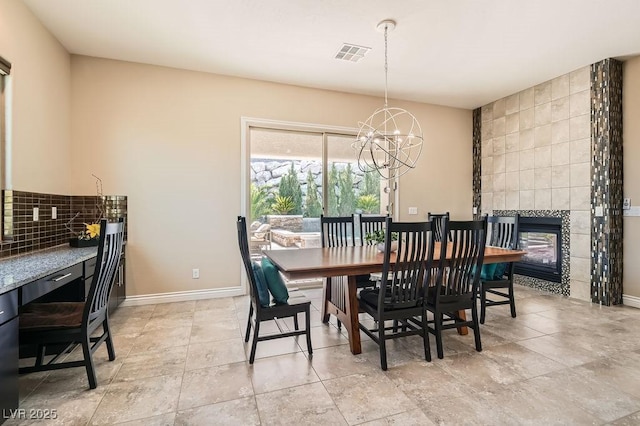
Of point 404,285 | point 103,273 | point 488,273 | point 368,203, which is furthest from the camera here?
point 368,203

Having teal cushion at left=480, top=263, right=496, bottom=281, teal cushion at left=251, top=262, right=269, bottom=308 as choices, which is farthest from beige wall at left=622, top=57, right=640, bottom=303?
teal cushion at left=251, top=262, right=269, bottom=308

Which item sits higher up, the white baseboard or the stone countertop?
the stone countertop

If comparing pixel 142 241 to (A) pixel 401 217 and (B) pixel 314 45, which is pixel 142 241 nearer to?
(B) pixel 314 45

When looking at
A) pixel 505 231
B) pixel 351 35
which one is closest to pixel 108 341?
pixel 351 35

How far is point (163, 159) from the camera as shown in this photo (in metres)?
3.77

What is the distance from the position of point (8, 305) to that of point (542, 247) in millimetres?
5598

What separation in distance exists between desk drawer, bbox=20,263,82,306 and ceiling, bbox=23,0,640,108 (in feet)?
7.40

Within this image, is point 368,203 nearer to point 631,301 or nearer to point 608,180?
point 608,180

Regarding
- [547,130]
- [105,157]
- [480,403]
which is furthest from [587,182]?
[105,157]

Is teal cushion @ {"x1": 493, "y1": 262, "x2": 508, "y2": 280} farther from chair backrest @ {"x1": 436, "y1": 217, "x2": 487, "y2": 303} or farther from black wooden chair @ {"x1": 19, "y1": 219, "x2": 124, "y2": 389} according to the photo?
black wooden chair @ {"x1": 19, "y1": 219, "x2": 124, "y2": 389}

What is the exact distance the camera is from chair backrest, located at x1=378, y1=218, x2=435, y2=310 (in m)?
2.21

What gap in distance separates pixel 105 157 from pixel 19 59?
1189 mm

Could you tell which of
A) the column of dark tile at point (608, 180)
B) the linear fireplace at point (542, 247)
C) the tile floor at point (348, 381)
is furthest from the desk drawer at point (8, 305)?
the column of dark tile at point (608, 180)

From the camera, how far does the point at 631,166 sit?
3.59 meters
